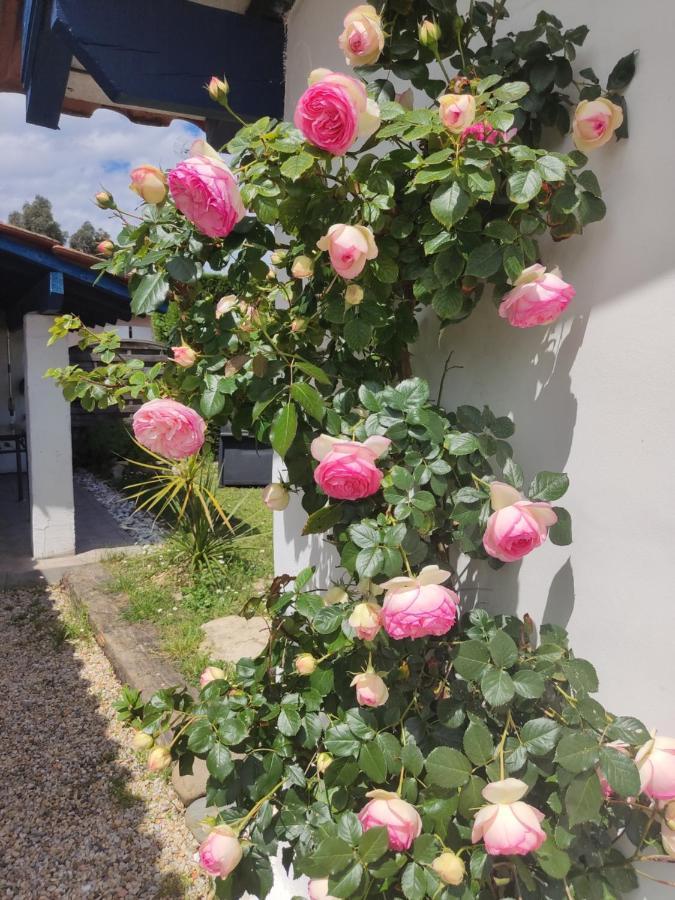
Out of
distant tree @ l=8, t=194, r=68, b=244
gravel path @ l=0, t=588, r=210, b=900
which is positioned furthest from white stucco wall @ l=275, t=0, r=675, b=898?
distant tree @ l=8, t=194, r=68, b=244

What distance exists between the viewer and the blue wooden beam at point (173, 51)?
169cm

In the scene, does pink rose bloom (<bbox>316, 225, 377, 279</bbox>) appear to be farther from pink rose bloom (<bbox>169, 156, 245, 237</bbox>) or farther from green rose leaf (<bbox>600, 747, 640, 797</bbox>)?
green rose leaf (<bbox>600, 747, 640, 797</bbox>)

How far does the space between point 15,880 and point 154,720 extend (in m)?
1.71

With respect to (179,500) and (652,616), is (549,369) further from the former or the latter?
(179,500)

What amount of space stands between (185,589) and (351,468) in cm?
408

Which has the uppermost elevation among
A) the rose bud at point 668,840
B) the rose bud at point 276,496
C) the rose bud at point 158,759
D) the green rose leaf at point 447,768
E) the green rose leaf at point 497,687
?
the rose bud at point 276,496

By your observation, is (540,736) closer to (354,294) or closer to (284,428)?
(284,428)

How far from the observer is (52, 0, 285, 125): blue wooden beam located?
1693 millimetres

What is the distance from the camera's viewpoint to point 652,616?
0.96m

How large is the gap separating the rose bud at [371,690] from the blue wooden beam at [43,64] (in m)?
1.90

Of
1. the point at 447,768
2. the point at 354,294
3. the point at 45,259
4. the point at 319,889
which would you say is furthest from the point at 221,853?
the point at 45,259

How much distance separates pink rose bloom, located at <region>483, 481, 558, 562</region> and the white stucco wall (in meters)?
0.17

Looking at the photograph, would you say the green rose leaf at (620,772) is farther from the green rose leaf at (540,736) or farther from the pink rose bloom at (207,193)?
the pink rose bloom at (207,193)

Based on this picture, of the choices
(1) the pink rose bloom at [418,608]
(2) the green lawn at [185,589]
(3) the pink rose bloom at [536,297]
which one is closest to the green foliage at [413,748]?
(1) the pink rose bloom at [418,608]
